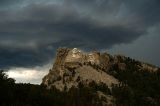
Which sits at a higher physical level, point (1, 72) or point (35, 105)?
point (1, 72)

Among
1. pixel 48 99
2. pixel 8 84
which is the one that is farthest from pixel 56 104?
pixel 8 84

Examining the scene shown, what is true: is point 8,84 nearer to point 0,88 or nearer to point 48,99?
point 0,88

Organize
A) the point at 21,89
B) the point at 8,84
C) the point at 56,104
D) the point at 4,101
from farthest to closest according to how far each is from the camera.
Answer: the point at 56,104
the point at 21,89
the point at 8,84
the point at 4,101

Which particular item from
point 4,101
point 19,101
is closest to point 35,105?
point 19,101

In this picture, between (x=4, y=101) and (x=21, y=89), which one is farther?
(x=21, y=89)

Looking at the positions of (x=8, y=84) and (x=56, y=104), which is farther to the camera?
(x=56, y=104)

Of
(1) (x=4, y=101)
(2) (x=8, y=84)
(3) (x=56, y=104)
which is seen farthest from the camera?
(3) (x=56, y=104)

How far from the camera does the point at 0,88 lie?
403 ft

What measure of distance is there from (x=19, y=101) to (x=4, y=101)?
8646mm

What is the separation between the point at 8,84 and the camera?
12950cm

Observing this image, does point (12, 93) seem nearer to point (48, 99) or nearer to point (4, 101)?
point (4, 101)

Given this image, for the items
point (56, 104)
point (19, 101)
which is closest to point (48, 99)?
point (56, 104)

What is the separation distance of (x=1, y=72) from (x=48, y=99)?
22.9 m

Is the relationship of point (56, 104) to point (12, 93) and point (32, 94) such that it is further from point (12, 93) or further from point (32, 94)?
point (12, 93)
